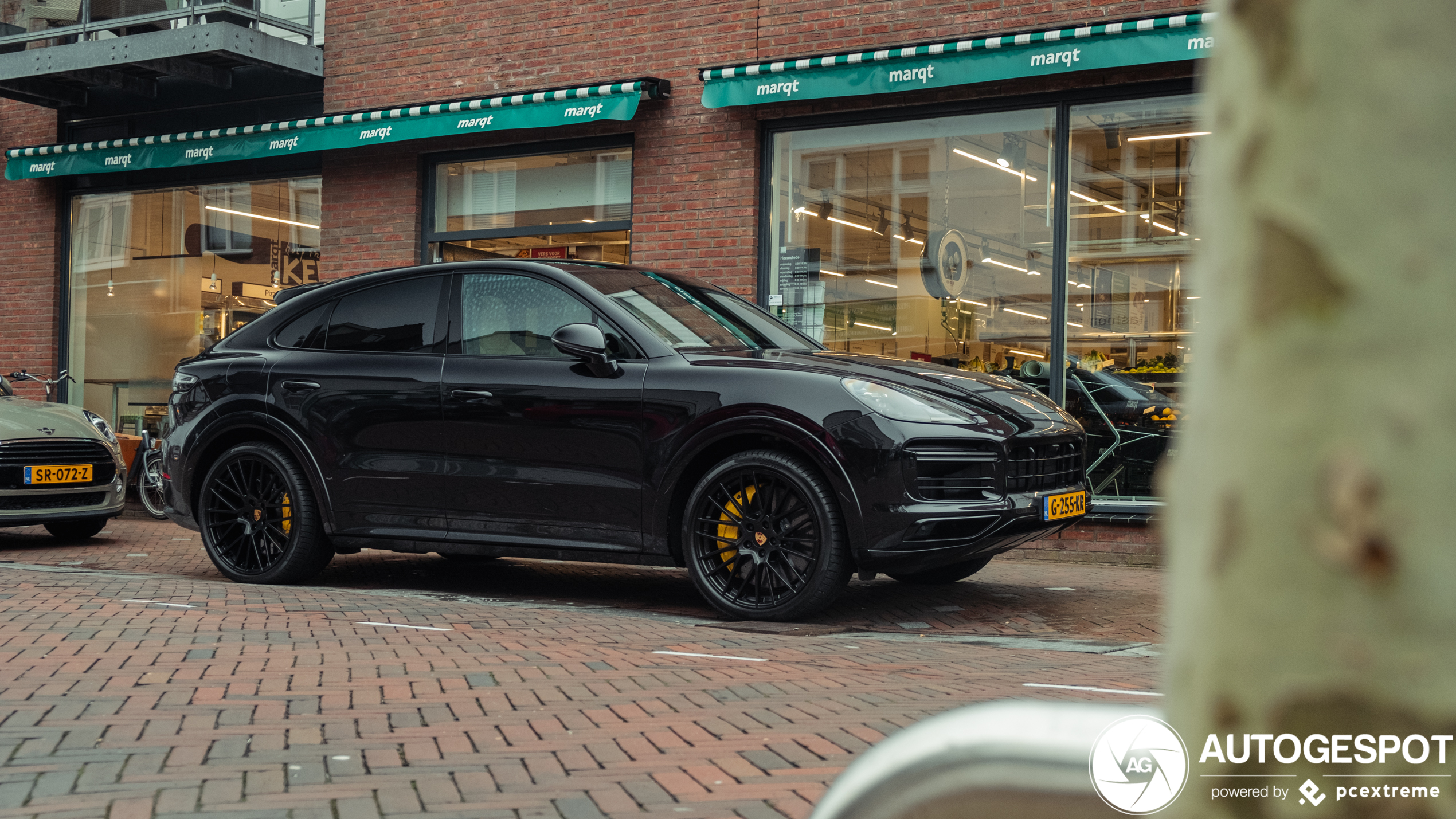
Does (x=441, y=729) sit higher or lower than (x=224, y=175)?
lower

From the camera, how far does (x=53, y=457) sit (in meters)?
9.72

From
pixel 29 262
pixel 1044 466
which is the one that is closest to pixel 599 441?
pixel 1044 466

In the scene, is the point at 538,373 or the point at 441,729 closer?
the point at 441,729

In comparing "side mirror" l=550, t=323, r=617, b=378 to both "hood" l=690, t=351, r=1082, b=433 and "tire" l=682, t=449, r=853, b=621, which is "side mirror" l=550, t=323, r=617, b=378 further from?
"tire" l=682, t=449, r=853, b=621

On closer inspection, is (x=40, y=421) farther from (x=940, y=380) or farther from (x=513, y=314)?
(x=940, y=380)

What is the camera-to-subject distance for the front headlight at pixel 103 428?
33.5ft

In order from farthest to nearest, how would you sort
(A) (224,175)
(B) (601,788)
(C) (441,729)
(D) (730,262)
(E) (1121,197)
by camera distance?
(A) (224,175)
(D) (730,262)
(E) (1121,197)
(C) (441,729)
(B) (601,788)

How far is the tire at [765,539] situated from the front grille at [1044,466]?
81 cm

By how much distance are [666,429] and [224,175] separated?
9.82 meters

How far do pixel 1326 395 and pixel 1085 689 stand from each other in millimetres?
4152

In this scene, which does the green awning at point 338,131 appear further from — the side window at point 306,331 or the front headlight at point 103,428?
the side window at point 306,331

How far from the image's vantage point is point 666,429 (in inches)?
249

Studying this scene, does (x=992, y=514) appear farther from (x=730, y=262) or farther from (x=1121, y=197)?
(x=730, y=262)

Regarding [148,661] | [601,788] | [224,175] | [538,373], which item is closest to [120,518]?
[224,175]
